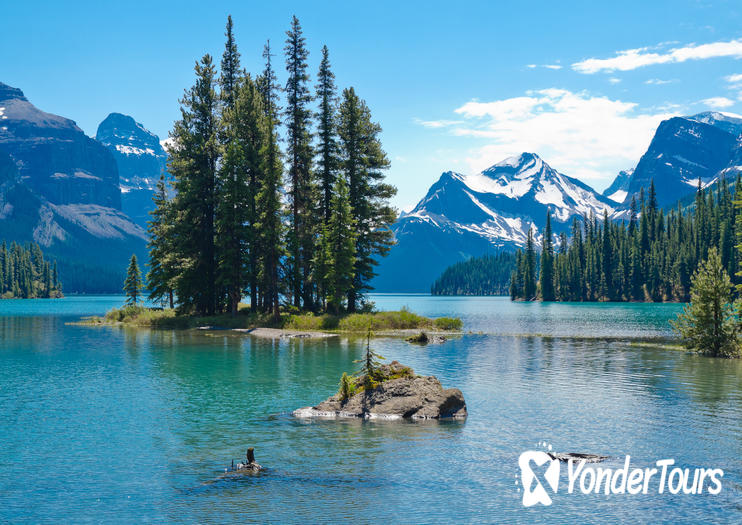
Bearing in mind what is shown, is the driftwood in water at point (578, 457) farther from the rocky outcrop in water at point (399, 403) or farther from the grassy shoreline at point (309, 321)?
the grassy shoreline at point (309, 321)

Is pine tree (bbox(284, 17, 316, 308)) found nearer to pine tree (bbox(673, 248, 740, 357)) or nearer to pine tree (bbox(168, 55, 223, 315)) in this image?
pine tree (bbox(168, 55, 223, 315))

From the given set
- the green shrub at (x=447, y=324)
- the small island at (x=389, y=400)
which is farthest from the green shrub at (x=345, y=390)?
the green shrub at (x=447, y=324)

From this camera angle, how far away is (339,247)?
62500 mm

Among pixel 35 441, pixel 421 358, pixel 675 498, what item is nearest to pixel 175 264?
pixel 421 358

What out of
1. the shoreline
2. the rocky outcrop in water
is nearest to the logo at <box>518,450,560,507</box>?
the rocky outcrop in water

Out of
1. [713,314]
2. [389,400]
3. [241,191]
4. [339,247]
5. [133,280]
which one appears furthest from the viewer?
[133,280]

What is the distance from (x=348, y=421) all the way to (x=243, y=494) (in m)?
8.59

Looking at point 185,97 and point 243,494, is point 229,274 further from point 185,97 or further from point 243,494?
point 243,494

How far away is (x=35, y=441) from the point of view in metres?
19.3

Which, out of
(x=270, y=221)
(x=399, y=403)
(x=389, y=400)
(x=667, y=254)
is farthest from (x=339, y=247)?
(x=667, y=254)

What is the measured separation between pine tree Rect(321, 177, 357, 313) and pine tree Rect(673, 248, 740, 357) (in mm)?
31810

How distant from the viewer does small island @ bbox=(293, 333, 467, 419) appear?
2348 cm

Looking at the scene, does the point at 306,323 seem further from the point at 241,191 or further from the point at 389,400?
the point at 389,400

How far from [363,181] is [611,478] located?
55331 mm
